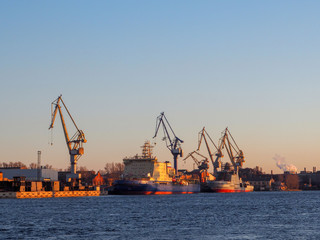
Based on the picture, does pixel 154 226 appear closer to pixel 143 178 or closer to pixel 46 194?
pixel 46 194

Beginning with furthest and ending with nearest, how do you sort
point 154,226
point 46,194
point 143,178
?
point 143,178
point 46,194
point 154,226

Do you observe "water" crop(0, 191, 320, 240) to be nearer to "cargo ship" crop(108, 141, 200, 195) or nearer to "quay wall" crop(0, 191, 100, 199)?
"quay wall" crop(0, 191, 100, 199)

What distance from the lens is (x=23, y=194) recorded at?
15975 cm

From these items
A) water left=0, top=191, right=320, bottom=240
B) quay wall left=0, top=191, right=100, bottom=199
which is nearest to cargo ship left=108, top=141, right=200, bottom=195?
quay wall left=0, top=191, right=100, bottom=199

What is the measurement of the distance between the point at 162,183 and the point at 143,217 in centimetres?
11547

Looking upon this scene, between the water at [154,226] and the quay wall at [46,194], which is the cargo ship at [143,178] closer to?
the quay wall at [46,194]

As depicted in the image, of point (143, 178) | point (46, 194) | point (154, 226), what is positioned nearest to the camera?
point (154, 226)

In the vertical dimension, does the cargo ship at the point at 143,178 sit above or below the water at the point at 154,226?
above

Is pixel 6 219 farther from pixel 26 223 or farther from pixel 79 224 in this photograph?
pixel 79 224

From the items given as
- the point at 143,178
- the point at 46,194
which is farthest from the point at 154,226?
the point at 143,178

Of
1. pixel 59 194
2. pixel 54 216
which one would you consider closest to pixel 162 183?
pixel 59 194

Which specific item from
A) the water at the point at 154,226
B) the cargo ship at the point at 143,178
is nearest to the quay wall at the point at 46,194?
the cargo ship at the point at 143,178

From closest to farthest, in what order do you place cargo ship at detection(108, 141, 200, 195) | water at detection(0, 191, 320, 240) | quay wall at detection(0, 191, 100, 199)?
water at detection(0, 191, 320, 240) < quay wall at detection(0, 191, 100, 199) < cargo ship at detection(108, 141, 200, 195)

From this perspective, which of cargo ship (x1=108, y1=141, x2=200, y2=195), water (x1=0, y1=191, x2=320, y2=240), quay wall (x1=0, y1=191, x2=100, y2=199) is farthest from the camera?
cargo ship (x1=108, y1=141, x2=200, y2=195)
